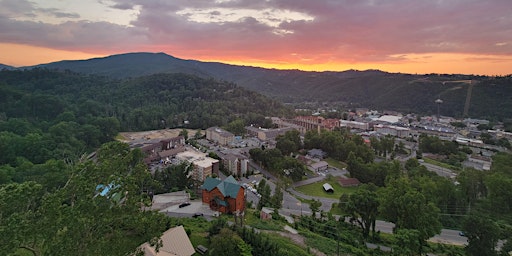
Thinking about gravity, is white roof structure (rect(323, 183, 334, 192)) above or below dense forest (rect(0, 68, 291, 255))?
below

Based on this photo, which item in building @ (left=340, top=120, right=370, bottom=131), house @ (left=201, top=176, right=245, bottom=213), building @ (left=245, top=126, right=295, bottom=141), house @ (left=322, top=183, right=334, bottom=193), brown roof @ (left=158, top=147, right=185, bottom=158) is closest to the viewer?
house @ (left=201, top=176, right=245, bottom=213)

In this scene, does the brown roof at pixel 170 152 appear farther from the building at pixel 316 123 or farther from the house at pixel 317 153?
the building at pixel 316 123

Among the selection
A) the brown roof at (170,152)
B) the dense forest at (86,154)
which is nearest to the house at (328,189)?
the dense forest at (86,154)

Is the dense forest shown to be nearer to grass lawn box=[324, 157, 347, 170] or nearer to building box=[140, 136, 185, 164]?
building box=[140, 136, 185, 164]

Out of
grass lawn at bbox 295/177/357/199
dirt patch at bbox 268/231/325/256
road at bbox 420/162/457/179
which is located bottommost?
grass lawn at bbox 295/177/357/199

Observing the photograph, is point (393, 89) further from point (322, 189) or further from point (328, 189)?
point (328, 189)

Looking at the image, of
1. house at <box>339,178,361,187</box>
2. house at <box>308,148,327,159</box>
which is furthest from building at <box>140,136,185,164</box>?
house at <box>339,178,361,187</box>

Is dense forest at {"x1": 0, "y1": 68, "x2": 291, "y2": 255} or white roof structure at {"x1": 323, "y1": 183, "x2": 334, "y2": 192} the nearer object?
dense forest at {"x1": 0, "y1": 68, "x2": 291, "y2": 255}

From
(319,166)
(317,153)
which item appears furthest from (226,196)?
(317,153)
